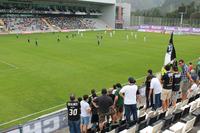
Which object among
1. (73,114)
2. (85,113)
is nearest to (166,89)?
(85,113)

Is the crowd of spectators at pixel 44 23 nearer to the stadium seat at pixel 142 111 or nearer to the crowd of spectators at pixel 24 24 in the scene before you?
the crowd of spectators at pixel 24 24

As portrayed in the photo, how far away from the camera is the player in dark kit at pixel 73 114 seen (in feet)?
30.0

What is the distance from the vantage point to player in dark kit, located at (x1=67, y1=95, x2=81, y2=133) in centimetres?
913

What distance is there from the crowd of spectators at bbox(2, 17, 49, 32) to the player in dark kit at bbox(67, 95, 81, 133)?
5576 cm

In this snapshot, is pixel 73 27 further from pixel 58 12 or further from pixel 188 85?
pixel 188 85

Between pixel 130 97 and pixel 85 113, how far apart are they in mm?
1776

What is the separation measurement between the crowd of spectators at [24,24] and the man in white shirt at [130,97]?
55.7 meters

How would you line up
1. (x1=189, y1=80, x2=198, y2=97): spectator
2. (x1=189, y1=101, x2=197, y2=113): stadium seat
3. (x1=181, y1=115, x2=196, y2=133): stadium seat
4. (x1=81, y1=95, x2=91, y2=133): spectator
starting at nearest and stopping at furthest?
(x1=181, y1=115, x2=196, y2=133): stadium seat < (x1=81, y1=95, x2=91, y2=133): spectator < (x1=189, y1=101, x2=197, y2=113): stadium seat < (x1=189, y1=80, x2=198, y2=97): spectator

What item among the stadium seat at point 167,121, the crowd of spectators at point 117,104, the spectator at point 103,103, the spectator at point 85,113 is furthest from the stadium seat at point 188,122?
the spectator at point 85,113

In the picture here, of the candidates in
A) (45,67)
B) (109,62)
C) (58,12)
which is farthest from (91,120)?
(58,12)

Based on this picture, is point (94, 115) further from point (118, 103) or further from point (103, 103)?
point (118, 103)

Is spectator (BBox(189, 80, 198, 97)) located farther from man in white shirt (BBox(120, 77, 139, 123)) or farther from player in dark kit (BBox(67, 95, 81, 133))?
player in dark kit (BBox(67, 95, 81, 133))

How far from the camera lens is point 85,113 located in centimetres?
955

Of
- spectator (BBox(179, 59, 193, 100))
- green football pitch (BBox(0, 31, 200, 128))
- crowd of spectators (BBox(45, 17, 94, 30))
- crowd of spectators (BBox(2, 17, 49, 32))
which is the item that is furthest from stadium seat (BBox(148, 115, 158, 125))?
crowd of spectators (BBox(45, 17, 94, 30))
